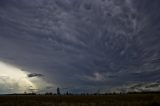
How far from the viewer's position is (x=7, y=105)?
4147 cm

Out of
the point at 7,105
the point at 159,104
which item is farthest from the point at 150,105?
the point at 7,105

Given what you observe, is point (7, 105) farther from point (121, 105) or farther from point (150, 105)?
point (150, 105)

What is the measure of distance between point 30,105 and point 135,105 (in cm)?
1867

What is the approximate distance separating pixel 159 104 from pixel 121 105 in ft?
21.6

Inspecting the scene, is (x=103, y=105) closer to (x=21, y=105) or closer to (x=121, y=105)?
(x=121, y=105)

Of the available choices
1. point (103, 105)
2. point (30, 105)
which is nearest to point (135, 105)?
point (103, 105)

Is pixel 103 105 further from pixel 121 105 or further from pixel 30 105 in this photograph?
pixel 30 105

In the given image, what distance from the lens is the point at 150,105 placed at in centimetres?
4103

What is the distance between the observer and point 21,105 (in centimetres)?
4144

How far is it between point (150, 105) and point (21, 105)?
2252 cm

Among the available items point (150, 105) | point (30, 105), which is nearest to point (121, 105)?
point (150, 105)

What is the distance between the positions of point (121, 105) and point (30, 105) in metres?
16.3

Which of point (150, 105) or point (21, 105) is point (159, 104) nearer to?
point (150, 105)

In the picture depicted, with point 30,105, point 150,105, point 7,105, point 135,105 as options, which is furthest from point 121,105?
point 7,105
